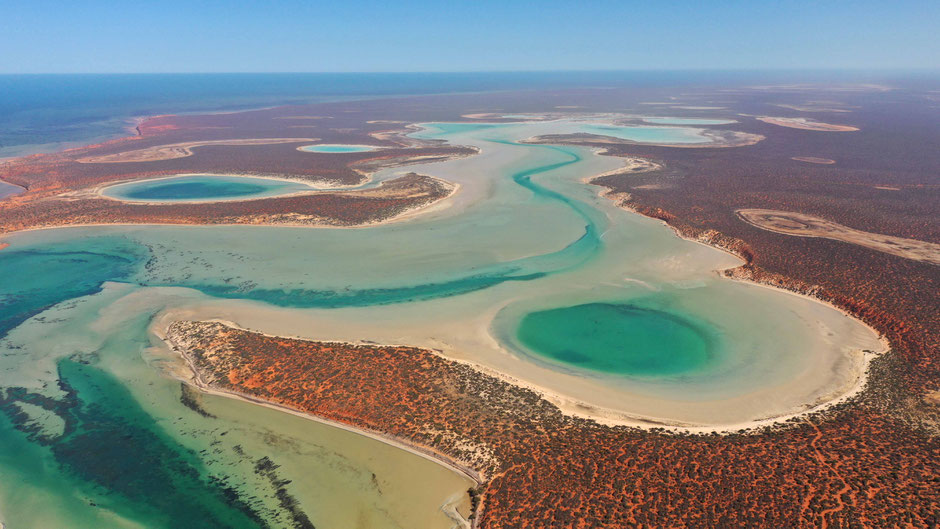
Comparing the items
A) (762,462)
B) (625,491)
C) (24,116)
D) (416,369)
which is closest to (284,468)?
(416,369)

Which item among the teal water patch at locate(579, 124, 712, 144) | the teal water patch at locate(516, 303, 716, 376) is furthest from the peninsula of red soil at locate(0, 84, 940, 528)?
the teal water patch at locate(579, 124, 712, 144)

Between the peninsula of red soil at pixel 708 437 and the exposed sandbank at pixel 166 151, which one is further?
the exposed sandbank at pixel 166 151

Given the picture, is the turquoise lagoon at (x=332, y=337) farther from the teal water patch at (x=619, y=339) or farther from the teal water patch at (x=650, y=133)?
the teal water patch at (x=650, y=133)

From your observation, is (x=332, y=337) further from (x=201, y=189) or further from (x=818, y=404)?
(x=201, y=189)

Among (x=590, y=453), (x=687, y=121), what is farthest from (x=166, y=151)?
(x=687, y=121)

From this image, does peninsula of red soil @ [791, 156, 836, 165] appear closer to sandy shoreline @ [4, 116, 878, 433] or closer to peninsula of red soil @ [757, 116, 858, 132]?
peninsula of red soil @ [757, 116, 858, 132]

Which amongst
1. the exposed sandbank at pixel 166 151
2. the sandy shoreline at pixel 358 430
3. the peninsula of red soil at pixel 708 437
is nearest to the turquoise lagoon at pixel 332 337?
the sandy shoreline at pixel 358 430
